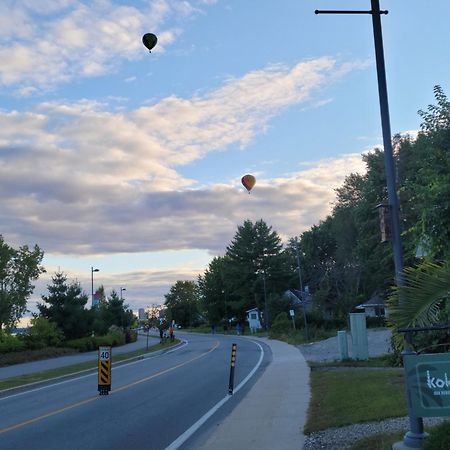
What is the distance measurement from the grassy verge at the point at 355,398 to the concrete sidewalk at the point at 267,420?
0.96 ft

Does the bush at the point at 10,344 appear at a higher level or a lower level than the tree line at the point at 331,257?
lower

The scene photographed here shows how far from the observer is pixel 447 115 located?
57.4ft

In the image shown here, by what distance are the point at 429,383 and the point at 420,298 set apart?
90cm

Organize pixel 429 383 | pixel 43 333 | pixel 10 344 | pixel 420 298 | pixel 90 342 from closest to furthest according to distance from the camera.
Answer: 1. pixel 429 383
2. pixel 420 298
3. pixel 10 344
4. pixel 43 333
5. pixel 90 342

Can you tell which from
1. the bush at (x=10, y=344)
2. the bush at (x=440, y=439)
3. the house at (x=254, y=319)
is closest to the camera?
the bush at (x=440, y=439)

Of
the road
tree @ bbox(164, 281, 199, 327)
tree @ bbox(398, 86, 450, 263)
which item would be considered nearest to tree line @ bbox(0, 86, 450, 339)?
tree @ bbox(398, 86, 450, 263)

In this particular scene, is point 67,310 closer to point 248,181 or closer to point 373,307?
point 248,181

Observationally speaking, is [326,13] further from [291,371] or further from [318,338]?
[318,338]

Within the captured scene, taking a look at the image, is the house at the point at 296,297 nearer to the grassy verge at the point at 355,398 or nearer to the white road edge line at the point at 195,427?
the grassy verge at the point at 355,398

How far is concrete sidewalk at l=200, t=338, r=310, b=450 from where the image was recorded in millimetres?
8812

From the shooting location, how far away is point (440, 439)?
4.72 m

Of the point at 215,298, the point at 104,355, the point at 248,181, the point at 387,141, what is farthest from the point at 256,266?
the point at 387,141

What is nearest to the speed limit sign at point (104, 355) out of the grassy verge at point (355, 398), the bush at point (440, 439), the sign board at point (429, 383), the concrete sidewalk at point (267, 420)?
the concrete sidewalk at point (267, 420)

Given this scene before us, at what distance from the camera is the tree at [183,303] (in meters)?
152
